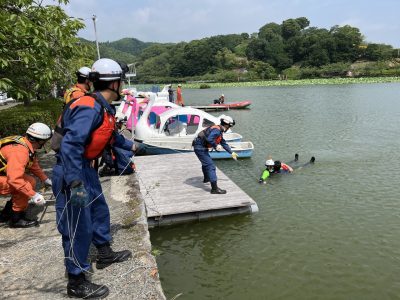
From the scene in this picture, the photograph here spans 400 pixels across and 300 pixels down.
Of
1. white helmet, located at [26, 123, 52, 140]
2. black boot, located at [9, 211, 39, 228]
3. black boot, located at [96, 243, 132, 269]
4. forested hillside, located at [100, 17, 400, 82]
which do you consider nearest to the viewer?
black boot, located at [96, 243, 132, 269]

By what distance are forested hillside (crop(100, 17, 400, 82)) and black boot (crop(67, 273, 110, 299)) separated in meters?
→ 93.1

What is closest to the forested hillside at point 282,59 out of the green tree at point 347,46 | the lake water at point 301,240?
the green tree at point 347,46

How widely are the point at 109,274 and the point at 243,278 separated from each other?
309 centimetres

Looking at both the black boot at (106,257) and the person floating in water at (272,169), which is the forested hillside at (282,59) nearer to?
the person floating in water at (272,169)

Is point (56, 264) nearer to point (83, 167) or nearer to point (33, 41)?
point (83, 167)

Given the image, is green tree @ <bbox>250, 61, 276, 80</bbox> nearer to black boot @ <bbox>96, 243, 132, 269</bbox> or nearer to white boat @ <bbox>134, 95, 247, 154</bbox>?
white boat @ <bbox>134, 95, 247, 154</bbox>

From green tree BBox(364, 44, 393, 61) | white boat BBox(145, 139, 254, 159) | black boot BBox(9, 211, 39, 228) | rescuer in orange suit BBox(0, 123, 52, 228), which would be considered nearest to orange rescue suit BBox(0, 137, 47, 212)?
rescuer in orange suit BBox(0, 123, 52, 228)

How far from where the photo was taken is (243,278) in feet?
22.4

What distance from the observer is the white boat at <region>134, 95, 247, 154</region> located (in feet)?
50.1

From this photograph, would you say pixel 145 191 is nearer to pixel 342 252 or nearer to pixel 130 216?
pixel 130 216

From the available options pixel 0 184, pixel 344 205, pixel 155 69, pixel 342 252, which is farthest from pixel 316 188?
pixel 155 69

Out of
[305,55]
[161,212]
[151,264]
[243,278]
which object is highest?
[305,55]

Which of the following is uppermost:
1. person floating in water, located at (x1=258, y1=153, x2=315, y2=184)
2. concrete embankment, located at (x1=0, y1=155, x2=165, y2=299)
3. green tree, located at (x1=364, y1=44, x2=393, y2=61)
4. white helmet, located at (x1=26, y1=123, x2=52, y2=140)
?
green tree, located at (x1=364, y1=44, x2=393, y2=61)

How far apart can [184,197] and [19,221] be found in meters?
4.29
